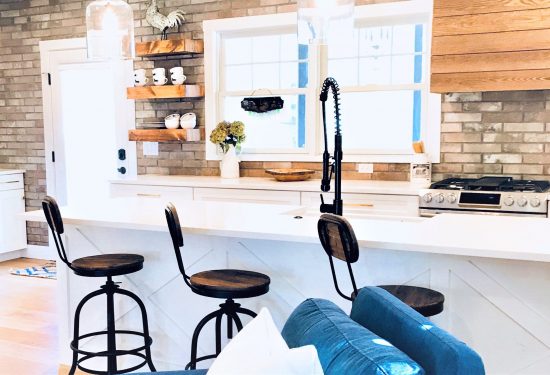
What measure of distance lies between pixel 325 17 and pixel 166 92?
8.91ft

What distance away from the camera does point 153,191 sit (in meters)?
4.92

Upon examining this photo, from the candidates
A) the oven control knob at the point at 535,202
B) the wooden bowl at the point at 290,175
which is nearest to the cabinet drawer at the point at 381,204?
the wooden bowl at the point at 290,175

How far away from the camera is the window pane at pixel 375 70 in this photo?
4.71 m

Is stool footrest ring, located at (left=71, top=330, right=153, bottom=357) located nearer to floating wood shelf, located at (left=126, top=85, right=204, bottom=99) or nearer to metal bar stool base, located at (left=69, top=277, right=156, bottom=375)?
metal bar stool base, located at (left=69, top=277, right=156, bottom=375)

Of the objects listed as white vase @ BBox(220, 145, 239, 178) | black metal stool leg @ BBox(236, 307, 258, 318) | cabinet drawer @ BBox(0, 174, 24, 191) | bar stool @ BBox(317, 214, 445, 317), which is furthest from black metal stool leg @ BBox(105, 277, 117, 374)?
cabinet drawer @ BBox(0, 174, 24, 191)

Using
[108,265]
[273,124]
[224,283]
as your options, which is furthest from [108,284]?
[273,124]

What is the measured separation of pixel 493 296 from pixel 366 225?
601 mm

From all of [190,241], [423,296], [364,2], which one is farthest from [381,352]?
[364,2]

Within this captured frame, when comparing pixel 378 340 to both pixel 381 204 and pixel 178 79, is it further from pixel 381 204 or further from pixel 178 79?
pixel 178 79

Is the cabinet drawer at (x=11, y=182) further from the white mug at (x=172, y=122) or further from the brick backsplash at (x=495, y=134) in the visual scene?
the brick backsplash at (x=495, y=134)

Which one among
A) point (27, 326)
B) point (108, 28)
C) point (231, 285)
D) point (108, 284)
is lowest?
point (27, 326)

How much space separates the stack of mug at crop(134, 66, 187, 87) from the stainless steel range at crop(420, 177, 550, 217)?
7.66 feet

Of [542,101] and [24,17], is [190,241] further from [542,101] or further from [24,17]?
[24,17]

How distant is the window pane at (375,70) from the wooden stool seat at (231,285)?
2.58 metres
